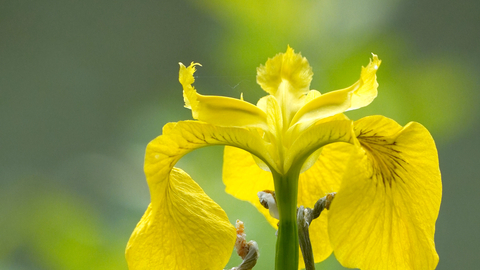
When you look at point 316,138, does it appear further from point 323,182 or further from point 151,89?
point 151,89

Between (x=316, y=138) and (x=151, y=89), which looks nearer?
(x=316, y=138)

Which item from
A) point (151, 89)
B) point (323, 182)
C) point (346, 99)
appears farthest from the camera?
point (151, 89)

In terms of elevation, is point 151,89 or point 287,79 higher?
point 151,89

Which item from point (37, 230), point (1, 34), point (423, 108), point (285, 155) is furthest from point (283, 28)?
point (1, 34)

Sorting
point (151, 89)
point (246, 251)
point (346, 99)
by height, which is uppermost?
point (151, 89)

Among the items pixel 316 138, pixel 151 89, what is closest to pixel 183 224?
pixel 316 138

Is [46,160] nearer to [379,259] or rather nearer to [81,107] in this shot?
[81,107]

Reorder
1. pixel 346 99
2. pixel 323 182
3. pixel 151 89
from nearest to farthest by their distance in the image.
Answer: pixel 346 99
pixel 323 182
pixel 151 89
